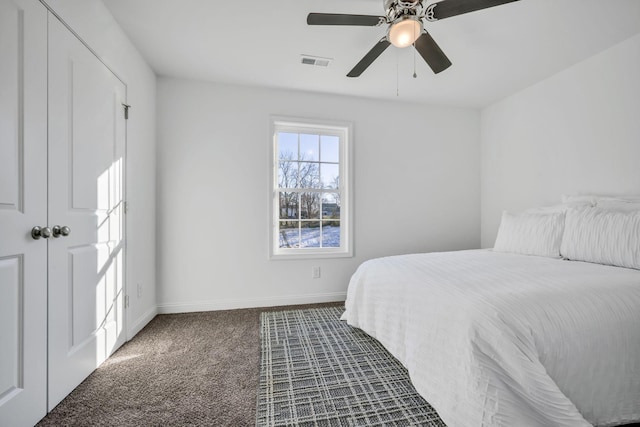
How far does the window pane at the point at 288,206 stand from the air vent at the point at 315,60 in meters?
1.39

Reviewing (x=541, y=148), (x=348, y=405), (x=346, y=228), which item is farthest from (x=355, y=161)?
(x=348, y=405)

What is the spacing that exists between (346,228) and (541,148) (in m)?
2.27

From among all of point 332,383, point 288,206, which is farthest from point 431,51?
point 332,383

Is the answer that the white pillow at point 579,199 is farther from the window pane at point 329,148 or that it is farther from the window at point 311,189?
the window pane at point 329,148

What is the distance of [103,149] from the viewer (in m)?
1.87

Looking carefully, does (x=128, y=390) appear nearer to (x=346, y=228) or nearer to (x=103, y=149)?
(x=103, y=149)

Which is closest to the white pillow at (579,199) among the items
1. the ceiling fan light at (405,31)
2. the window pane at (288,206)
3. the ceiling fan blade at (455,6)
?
the ceiling fan blade at (455,6)

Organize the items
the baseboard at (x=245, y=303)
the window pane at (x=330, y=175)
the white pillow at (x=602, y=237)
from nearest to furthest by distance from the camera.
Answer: the white pillow at (x=602, y=237)
the baseboard at (x=245, y=303)
the window pane at (x=330, y=175)

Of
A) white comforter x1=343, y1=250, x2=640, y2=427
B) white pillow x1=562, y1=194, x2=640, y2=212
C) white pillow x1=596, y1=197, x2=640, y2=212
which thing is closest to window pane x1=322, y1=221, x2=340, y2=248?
white comforter x1=343, y1=250, x2=640, y2=427

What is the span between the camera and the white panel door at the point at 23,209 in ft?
3.79

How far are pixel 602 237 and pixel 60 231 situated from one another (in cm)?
341

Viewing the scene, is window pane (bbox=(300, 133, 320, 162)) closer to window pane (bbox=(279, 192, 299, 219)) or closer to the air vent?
window pane (bbox=(279, 192, 299, 219))

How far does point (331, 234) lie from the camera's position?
331cm

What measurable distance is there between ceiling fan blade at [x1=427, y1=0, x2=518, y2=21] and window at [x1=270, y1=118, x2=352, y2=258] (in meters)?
1.75
